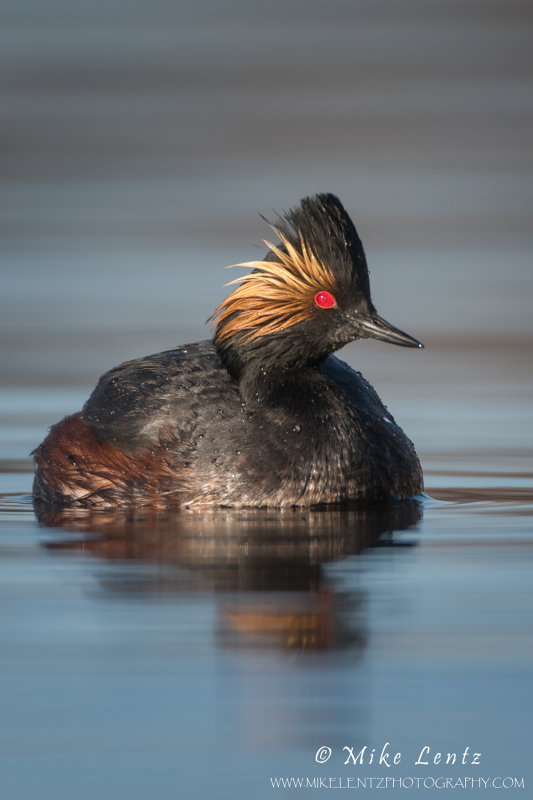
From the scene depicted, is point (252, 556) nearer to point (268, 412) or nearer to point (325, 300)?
point (268, 412)

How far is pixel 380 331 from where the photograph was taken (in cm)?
1012

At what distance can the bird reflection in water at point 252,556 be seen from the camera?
655 centimetres

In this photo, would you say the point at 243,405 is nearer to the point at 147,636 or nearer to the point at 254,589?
the point at 254,589

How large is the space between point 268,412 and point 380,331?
925 mm

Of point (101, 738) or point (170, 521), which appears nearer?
A: point (101, 738)

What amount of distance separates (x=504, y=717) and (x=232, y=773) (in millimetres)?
978

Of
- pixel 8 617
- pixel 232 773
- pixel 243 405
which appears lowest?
pixel 232 773

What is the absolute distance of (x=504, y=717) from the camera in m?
5.35

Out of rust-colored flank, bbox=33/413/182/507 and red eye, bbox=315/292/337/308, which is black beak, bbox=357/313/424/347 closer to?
red eye, bbox=315/292/337/308

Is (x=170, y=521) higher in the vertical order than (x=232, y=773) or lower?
higher

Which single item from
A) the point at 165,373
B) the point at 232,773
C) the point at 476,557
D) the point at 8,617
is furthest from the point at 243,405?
the point at 232,773
